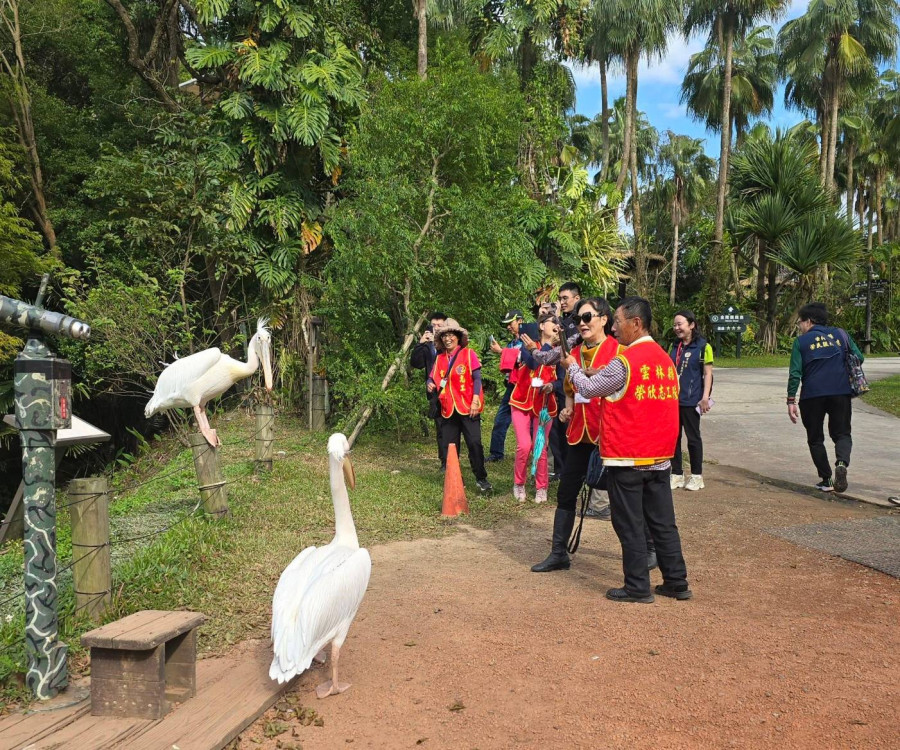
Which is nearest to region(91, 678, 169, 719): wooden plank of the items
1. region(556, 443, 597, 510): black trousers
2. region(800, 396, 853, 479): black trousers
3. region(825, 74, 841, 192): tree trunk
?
region(556, 443, 597, 510): black trousers

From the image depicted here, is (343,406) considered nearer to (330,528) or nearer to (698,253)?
(330,528)

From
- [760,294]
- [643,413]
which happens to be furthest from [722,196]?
[643,413]

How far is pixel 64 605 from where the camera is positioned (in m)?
4.75

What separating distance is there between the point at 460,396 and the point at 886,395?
39.2ft

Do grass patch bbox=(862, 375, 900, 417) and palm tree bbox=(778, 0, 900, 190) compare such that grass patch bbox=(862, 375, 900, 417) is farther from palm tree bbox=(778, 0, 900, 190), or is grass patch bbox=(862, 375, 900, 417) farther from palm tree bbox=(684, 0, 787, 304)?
palm tree bbox=(778, 0, 900, 190)

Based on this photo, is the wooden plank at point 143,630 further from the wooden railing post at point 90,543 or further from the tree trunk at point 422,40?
the tree trunk at point 422,40

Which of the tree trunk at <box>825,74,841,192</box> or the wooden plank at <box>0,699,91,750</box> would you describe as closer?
the wooden plank at <box>0,699,91,750</box>

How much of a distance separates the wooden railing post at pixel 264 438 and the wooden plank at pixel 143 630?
5.12 m

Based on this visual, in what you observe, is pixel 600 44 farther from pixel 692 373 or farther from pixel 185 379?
pixel 185 379

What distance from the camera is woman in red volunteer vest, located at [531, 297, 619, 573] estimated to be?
559 cm

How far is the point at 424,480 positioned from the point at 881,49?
35.0m

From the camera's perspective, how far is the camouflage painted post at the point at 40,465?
3.81 meters

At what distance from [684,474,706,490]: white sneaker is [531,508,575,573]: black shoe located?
314 cm

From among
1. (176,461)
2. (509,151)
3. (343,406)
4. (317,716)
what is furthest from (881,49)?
(317,716)
